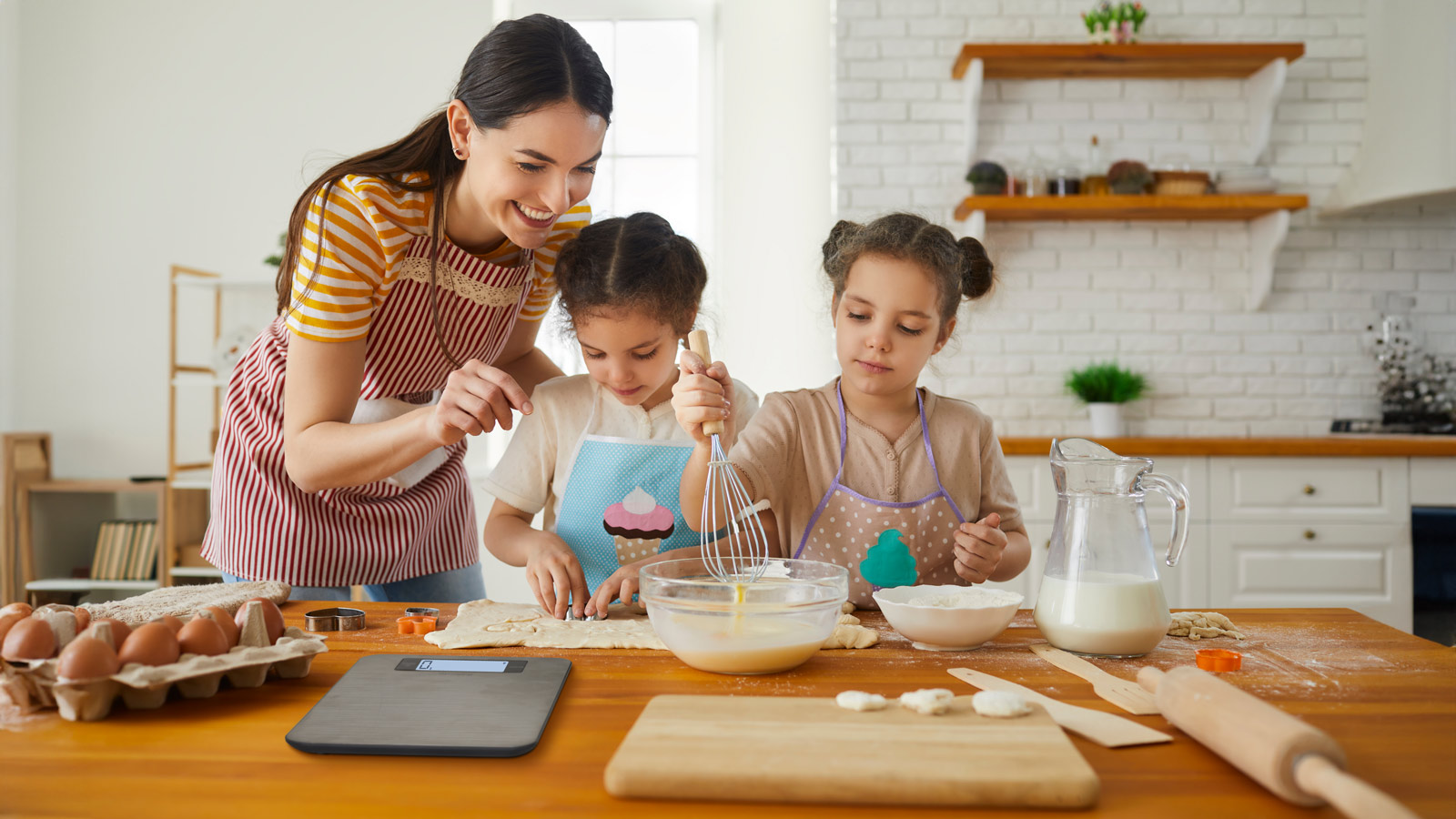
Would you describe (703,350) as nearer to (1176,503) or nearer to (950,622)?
(950,622)

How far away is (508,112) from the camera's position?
1.23 meters

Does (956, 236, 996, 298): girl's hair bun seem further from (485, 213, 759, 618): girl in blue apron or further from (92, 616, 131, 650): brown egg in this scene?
(92, 616, 131, 650): brown egg

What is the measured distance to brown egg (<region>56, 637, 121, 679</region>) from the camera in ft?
2.37

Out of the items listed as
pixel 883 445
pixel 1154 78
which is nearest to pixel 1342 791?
pixel 883 445

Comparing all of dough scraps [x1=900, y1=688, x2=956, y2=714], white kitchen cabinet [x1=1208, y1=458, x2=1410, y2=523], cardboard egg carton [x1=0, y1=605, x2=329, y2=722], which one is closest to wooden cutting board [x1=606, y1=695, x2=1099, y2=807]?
dough scraps [x1=900, y1=688, x2=956, y2=714]

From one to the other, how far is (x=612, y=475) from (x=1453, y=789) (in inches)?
42.9

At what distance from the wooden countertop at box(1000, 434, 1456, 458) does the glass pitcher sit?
2.07 m

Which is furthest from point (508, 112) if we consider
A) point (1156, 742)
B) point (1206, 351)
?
point (1206, 351)

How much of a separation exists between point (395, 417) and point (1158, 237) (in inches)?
123

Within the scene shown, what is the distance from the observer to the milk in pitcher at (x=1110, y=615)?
907 millimetres

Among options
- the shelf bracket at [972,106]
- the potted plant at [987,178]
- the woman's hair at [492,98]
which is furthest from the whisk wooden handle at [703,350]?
the shelf bracket at [972,106]

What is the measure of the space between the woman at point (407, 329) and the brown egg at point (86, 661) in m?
0.43

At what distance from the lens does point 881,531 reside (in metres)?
1.37

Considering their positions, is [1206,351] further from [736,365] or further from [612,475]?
[612,475]
